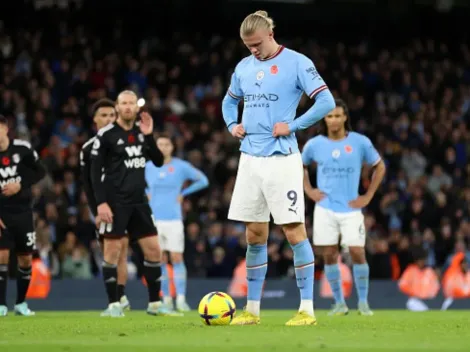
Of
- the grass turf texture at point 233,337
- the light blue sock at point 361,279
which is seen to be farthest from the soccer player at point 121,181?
the light blue sock at point 361,279

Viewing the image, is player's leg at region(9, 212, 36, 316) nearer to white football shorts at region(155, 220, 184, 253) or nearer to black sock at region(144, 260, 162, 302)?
black sock at region(144, 260, 162, 302)

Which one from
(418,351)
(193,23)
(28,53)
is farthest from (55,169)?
(418,351)

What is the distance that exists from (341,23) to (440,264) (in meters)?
11.0

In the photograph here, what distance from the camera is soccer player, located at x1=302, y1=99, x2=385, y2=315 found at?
1348 cm

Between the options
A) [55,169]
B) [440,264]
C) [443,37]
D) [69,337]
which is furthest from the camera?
[443,37]

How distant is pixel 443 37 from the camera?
31.7 m

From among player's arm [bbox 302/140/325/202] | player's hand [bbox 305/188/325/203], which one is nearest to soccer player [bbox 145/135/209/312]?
player's arm [bbox 302/140/325/202]

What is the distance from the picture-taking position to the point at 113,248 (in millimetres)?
12242

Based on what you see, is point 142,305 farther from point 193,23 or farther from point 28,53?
point 193,23

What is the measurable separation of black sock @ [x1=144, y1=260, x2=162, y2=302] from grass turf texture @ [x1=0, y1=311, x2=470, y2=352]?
256 centimetres

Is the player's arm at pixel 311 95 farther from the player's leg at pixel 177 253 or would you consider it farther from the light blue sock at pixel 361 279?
the player's leg at pixel 177 253

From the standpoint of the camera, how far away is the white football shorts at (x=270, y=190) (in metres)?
9.32

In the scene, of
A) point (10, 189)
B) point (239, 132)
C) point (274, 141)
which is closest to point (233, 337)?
point (274, 141)

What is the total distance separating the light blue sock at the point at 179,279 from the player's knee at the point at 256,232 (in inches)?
273
